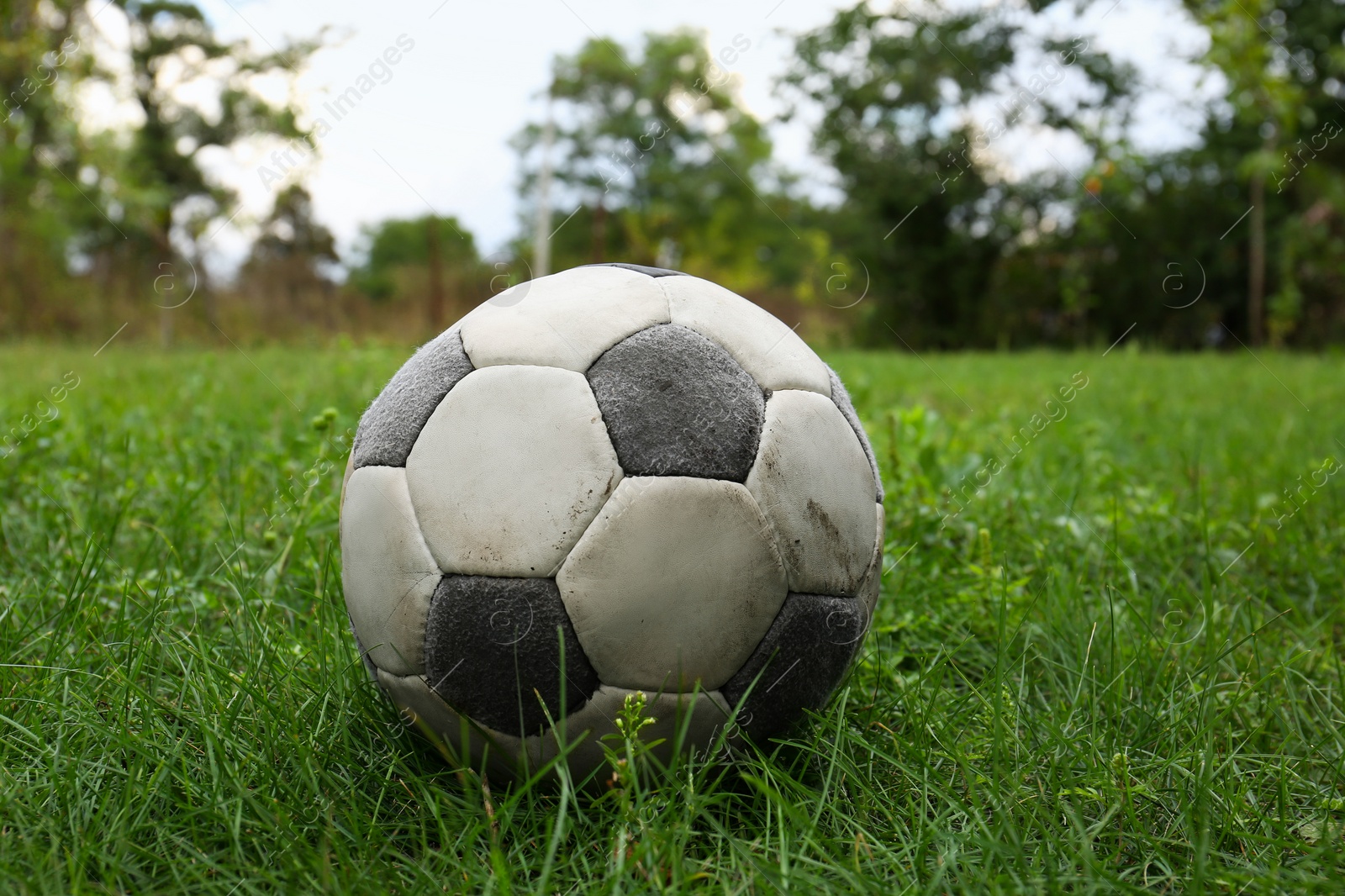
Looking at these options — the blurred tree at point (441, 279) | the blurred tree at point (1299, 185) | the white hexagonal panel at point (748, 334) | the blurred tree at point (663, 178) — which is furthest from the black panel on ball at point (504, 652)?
the blurred tree at point (663, 178)

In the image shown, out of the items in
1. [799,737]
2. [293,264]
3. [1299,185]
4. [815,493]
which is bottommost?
[293,264]

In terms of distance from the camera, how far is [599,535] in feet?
4.71

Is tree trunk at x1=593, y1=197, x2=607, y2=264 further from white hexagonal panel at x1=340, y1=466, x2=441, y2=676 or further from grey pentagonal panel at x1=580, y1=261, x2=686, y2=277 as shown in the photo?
white hexagonal panel at x1=340, y1=466, x2=441, y2=676

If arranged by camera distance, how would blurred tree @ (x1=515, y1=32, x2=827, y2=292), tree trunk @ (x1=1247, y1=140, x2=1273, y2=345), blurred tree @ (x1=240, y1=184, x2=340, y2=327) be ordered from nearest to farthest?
tree trunk @ (x1=1247, y1=140, x2=1273, y2=345)
blurred tree @ (x1=240, y1=184, x2=340, y2=327)
blurred tree @ (x1=515, y1=32, x2=827, y2=292)

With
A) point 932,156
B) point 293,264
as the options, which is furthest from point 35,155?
point 932,156

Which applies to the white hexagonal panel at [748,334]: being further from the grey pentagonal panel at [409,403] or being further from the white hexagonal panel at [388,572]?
the white hexagonal panel at [388,572]

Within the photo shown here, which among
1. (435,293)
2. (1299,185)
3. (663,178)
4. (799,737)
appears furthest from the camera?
(663,178)

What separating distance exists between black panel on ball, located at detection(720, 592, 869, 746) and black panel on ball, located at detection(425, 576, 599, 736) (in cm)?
27

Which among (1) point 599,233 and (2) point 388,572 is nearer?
(2) point 388,572

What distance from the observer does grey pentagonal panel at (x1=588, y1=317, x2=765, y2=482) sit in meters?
1.49

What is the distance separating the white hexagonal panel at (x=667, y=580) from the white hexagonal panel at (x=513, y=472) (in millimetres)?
47

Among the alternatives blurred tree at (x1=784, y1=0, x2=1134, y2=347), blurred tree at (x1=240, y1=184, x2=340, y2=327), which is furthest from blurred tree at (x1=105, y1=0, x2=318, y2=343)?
blurred tree at (x1=784, y1=0, x2=1134, y2=347)

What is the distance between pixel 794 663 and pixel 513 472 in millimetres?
572

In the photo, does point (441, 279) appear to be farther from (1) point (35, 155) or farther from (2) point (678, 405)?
(2) point (678, 405)
